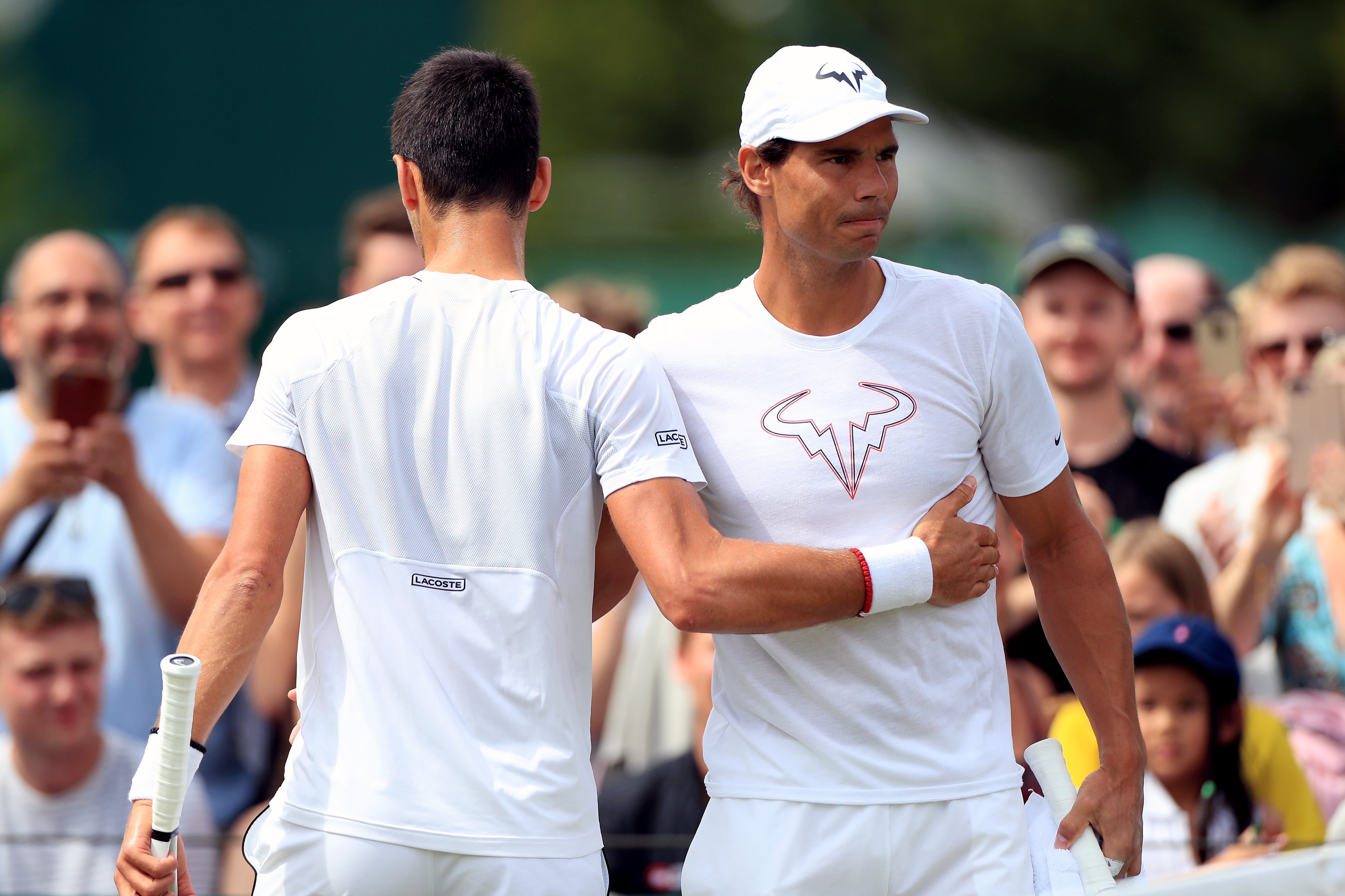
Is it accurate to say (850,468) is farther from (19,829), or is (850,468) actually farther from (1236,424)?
(1236,424)

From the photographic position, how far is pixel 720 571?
2760mm

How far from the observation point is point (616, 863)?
4836 mm

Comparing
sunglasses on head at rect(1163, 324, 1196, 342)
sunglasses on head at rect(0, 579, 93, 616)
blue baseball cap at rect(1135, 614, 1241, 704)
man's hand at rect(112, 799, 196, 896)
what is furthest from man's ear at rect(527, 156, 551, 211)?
sunglasses on head at rect(1163, 324, 1196, 342)

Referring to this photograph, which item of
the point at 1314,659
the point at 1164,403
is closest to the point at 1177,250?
the point at 1164,403

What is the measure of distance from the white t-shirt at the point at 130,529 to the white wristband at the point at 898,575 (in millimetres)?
2913

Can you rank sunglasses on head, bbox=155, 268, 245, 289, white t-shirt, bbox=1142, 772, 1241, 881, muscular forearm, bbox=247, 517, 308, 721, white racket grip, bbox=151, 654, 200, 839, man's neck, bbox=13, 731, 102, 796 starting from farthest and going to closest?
1. sunglasses on head, bbox=155, 268, 245, 289
2. muscular forearm, bbox=247, 517, 308, 721
3. man's neck, bbox=13, 731, 102, 796
4. white t-shirt, bbox=1142, 772, 1241, 881
5. white racket grip, bbox=151, 654, 200, 839

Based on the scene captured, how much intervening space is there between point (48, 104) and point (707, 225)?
1192 centimetres

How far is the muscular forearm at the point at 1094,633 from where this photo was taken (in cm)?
316

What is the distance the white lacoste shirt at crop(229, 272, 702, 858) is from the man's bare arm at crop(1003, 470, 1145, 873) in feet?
2.78

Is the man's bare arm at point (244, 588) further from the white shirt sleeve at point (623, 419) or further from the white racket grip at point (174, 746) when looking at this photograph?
the white shirt sleeve at point (623, 419)

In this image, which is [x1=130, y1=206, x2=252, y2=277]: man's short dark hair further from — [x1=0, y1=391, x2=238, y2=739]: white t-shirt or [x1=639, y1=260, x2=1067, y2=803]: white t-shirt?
[x1=639, y1=260, x2=1067, y2=803]: white t-shirt

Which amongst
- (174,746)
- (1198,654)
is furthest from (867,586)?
(1198,654)

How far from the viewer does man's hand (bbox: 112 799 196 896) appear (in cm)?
256

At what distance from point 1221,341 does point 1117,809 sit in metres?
3.16
